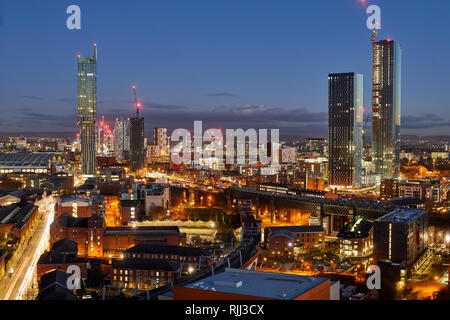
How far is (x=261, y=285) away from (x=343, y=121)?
24.2 meters

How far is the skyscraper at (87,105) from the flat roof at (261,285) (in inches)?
1075

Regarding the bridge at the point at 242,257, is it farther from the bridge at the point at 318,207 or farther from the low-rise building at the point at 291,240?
the bridge at the point at 318,207

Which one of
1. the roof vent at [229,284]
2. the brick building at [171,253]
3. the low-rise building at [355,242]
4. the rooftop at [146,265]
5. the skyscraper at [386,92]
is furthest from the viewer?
the skyscraper at [386,92]

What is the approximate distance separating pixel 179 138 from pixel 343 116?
17.4 metres

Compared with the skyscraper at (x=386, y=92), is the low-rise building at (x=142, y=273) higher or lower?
lower

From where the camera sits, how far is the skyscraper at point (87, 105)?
30.9 m

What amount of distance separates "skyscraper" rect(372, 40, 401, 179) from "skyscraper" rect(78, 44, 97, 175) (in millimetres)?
18127

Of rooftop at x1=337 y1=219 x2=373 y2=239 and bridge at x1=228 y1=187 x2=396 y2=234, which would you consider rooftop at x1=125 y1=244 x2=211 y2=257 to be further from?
bridge at x1=228 y1=187 x2=396 y2=234

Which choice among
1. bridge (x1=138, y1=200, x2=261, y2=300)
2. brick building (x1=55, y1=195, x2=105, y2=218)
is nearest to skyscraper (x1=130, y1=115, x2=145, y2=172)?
brick building (x1=55, y1=195, x2=105, y2=218)

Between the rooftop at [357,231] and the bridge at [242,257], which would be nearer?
the bridge at [242,257]

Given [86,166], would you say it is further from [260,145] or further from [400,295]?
[400,295]

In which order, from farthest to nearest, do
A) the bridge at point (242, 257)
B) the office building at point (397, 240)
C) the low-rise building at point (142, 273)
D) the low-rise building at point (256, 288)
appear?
1. the office building at point (397, 240)
2. the low-rise building at point (142, 273)
3. the bridge at point (242, 257)
4. the low-rise building at point (256, 288)

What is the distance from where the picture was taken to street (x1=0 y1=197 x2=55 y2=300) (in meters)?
8.00

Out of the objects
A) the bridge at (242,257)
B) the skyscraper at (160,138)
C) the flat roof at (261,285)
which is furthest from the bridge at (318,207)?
the skyscraper at (160,138)
